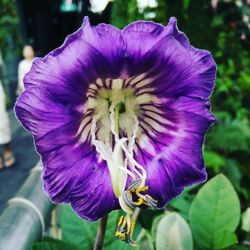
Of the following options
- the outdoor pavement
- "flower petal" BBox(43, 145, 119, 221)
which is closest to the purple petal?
"flower petal" BBox(43, 145, 119, 221)

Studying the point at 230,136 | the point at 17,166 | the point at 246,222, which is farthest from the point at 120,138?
the point at 17,166

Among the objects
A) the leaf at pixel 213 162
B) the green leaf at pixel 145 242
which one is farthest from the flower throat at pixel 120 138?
the leaf at pixel 213 162

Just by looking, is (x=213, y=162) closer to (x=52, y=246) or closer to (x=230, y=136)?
(x=230, y=136)

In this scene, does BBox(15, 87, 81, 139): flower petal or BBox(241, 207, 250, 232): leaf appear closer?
BBox(15, 87, 81, 139): flower petal

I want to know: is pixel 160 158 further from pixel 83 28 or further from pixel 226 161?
pixel 226 161

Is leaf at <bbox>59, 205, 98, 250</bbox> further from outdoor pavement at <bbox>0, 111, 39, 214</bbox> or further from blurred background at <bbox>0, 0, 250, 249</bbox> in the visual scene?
outdoor pavement at <bbox>0, 111, 39, 214</bbox>
